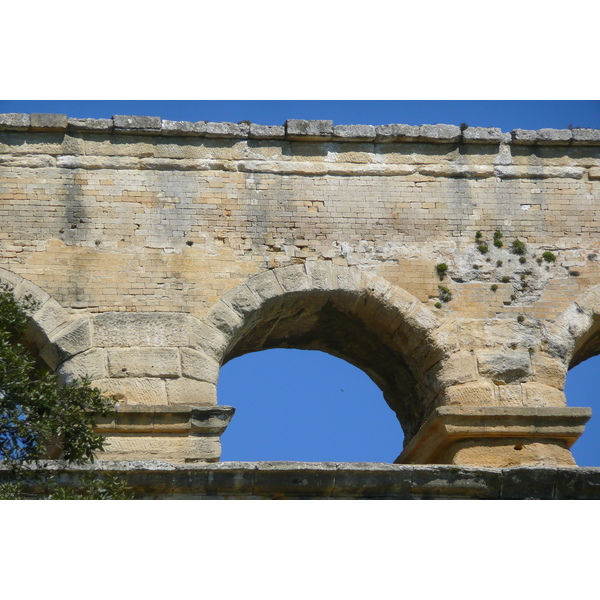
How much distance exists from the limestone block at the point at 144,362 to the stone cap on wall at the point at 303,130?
2.42 m

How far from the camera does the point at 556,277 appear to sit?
603 inches

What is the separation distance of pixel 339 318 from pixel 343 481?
2.50m

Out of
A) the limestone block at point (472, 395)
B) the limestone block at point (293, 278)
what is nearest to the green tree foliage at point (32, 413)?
the limestone block at point (293, 278)

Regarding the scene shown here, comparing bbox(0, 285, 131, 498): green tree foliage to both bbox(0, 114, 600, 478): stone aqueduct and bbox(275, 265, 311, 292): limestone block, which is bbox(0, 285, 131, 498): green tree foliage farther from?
bbox(275, 265, 311, 292): limestone block

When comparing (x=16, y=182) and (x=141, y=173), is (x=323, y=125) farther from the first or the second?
(x=16, y=182)

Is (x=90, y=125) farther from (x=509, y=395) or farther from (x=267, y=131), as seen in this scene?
(x=509, y=395)

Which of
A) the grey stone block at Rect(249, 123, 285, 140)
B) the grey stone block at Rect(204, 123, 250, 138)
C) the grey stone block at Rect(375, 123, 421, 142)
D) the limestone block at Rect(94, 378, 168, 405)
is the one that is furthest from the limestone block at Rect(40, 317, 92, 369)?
the grey stone block at Rect(375, 123, 421, 142)

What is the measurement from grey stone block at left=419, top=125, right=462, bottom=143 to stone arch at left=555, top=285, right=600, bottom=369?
209 centimetres

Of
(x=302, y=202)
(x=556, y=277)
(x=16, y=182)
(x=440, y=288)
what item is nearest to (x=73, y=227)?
(x=16, y=182)

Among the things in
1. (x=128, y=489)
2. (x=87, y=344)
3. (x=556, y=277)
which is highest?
(x=556, y=277)

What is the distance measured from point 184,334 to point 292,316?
4.46 ft

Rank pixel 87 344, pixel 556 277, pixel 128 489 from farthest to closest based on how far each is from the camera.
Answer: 1. pixel 556 277
2. pixel 87 344
3. pixel 128 489

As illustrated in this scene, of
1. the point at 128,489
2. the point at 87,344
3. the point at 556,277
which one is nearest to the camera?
the point at 128,489

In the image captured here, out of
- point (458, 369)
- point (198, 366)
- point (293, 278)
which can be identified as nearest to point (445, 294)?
point (458, 369)
